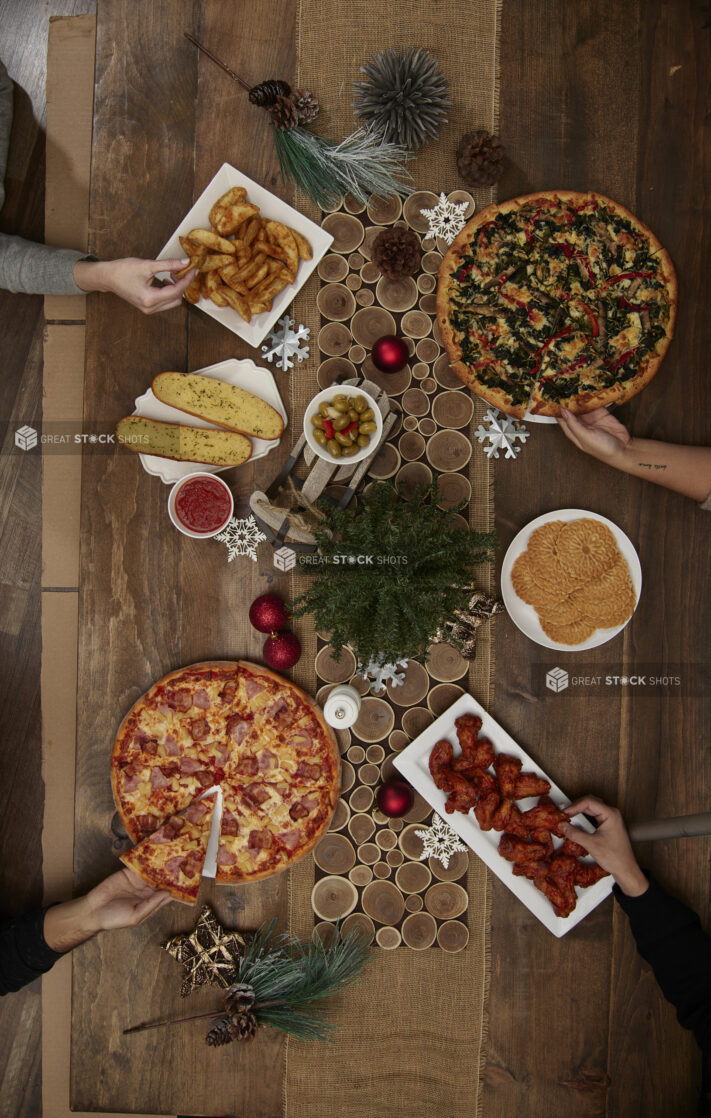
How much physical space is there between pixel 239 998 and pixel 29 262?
2285mm

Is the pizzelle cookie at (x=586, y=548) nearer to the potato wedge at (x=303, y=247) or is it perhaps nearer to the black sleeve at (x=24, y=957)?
the potato wedge at (x=303, y=247)

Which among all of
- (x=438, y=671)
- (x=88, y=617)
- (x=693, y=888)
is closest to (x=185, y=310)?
(x=88, y=617)

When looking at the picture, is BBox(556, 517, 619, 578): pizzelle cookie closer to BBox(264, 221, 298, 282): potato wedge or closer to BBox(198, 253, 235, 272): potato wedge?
BBox(264, 221, 298, 282): potato wedge

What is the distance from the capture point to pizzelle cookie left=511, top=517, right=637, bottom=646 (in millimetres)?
1844

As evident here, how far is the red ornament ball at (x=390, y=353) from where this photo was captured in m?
1.83

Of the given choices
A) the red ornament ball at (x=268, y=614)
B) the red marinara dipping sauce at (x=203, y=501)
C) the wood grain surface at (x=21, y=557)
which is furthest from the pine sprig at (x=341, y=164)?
the red ornament ball at (x=268, y=614)

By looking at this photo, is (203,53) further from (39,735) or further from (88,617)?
(39,735)

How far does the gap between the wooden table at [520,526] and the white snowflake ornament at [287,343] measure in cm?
8

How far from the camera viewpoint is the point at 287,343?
192 centimetres

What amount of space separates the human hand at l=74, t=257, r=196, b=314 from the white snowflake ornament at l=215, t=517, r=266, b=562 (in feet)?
2.18

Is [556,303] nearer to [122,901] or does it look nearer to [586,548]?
[586,548]

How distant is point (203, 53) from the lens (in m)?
1.95

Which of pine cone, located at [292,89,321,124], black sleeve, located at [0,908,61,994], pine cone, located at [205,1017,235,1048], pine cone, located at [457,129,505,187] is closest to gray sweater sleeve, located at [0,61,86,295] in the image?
pine cone, located at [292,89,321,124]

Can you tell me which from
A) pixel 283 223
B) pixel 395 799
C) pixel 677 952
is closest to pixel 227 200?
pixel 283 223
